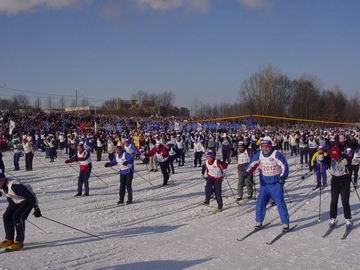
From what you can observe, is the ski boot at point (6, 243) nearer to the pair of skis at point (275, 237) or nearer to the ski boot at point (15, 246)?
the ski boot at point (15, 246)

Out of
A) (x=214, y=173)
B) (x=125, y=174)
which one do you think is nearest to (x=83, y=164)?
(x=125, y=174)

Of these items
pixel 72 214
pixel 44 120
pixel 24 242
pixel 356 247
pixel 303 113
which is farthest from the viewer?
Result: pixel 303 113

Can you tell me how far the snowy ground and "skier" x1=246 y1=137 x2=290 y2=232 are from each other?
42 centimetres

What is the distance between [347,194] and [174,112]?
96.7 metres

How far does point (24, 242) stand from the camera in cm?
921

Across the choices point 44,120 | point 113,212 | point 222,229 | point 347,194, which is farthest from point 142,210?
point 44,120

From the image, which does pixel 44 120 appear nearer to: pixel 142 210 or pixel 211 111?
pixel 142 210

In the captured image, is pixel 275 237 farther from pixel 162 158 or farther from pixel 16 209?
pixel 162 158

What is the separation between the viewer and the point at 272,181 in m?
9.80

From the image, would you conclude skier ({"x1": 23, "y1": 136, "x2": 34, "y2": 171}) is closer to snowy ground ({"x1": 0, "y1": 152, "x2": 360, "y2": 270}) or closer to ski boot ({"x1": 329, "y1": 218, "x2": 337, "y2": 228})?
snowy ground ({"x1": 0, "y1": 152, "x2": 360, "y2": 270})

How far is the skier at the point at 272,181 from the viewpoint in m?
9.72

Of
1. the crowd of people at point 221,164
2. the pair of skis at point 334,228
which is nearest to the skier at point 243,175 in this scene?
the crowd of people at point 221,164

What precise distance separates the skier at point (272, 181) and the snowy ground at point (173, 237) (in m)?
0.42

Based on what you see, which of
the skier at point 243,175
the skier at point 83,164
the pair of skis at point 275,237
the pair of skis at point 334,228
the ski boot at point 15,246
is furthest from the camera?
the skier at point 83,164
